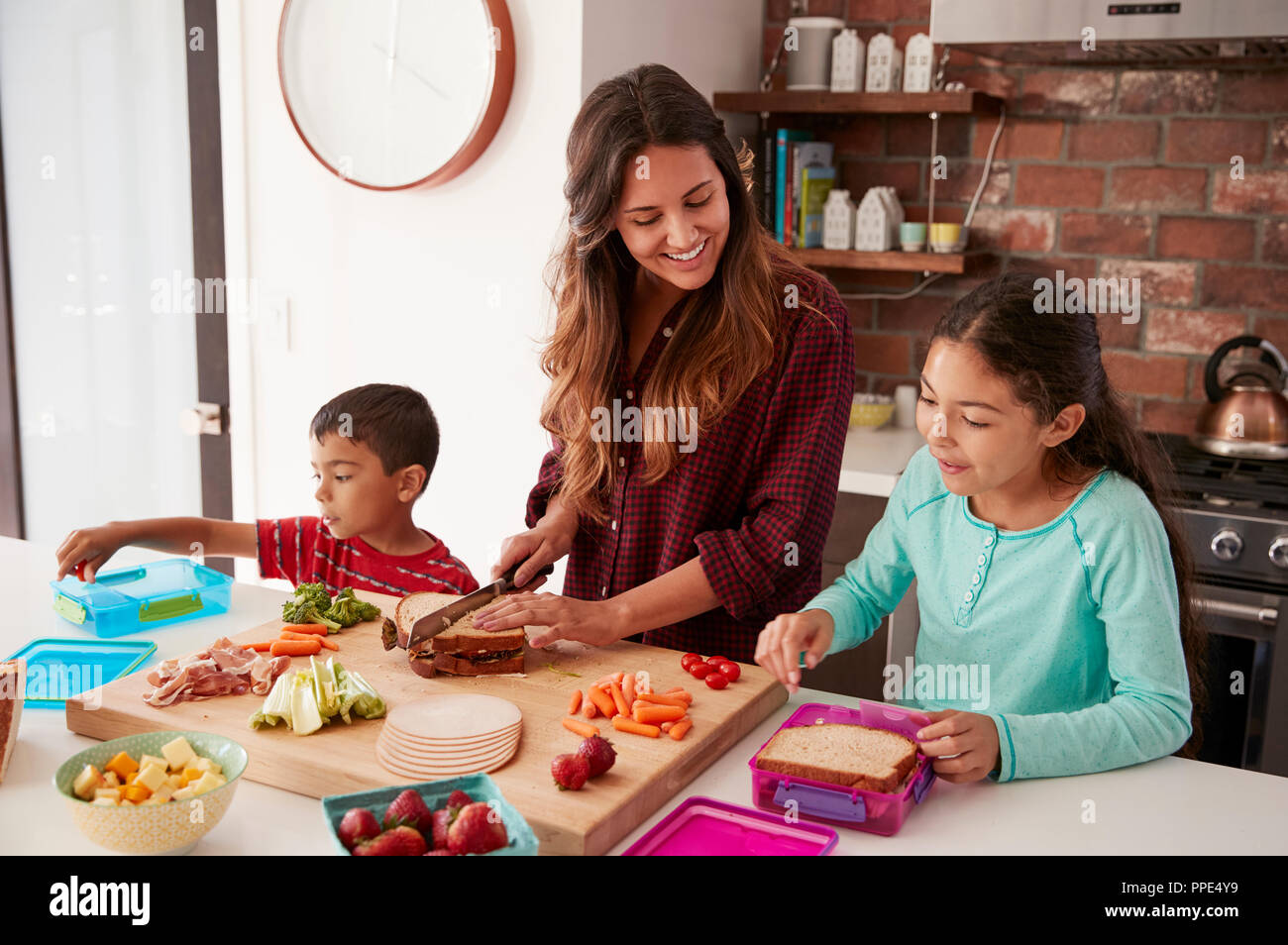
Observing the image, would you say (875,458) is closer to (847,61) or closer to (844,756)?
(847,61)

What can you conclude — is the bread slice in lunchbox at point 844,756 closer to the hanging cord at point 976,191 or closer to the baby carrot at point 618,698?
the baby carrot at point 618,698

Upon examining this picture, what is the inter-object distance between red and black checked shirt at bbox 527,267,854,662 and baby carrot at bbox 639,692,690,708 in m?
0.30

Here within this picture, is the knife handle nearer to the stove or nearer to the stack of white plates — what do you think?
the stack of white plates

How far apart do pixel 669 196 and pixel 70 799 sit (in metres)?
1.07

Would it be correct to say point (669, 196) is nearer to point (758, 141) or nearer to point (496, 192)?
point (496, 192)

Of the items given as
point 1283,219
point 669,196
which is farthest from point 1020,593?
point 1283,219

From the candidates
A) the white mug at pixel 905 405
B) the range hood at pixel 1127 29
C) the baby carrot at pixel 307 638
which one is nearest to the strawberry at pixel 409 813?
the baby carrot at pixel 307 638

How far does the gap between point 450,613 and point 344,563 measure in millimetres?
580

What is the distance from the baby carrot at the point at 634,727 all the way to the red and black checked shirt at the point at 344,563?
0.71 m

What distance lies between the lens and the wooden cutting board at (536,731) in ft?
3.93

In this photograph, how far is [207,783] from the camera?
3.78ft

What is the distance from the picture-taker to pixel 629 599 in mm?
1669

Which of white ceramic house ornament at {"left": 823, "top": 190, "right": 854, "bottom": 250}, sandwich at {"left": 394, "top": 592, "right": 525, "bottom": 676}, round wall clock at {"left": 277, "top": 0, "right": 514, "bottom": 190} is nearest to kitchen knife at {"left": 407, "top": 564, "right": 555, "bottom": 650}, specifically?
sandwich at {"left": 394, "top": 592, "right": 525, "bottom": 676}

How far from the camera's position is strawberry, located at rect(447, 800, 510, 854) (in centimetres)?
102
